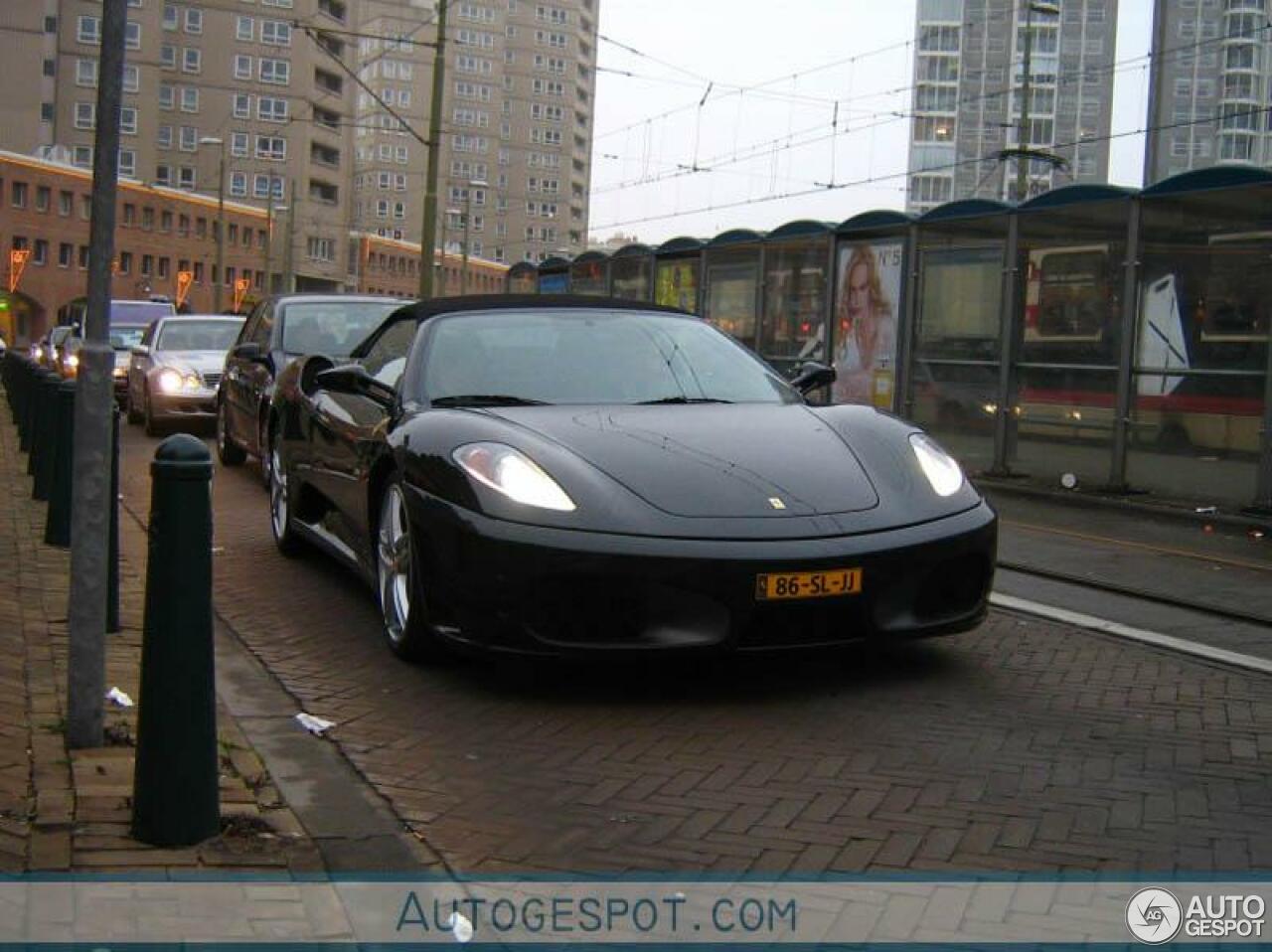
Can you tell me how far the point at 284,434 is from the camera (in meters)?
7.80

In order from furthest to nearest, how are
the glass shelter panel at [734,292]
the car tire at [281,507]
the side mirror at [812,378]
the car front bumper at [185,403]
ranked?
the glass shelter panel at [734,292]
the car front bumper at [185,403]
the car tire at [281,507]
the side mirror at [812,378]

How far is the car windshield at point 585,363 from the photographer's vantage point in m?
5.84

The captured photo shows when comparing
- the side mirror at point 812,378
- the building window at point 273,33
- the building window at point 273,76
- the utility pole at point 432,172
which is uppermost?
the building window at point 273,33

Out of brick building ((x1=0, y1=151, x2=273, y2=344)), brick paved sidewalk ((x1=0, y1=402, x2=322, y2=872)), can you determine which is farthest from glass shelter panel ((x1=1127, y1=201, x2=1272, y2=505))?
brick building ((x1=0, y1=151, x2=273, y2=344))

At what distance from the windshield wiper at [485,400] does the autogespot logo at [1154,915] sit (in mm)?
3090

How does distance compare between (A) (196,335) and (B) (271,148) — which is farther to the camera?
(B) (271,148)

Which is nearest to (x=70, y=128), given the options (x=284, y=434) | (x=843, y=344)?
(x=843, y=344)

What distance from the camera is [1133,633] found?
6.38 meters

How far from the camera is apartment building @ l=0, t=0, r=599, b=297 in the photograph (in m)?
89.0

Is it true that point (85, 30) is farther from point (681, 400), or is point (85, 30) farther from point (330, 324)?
point (681, 400)

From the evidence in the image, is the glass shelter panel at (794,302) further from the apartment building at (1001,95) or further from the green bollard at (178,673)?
the apartment building at (1001,95)

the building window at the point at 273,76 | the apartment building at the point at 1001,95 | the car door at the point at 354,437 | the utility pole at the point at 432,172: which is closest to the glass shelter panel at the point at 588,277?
the utility pole at the point at 432,172

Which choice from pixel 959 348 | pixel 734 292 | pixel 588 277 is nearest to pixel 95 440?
pixel 959 348
